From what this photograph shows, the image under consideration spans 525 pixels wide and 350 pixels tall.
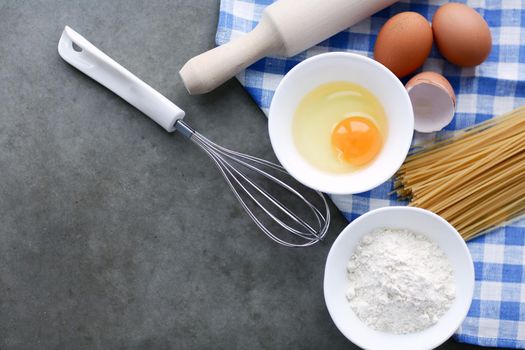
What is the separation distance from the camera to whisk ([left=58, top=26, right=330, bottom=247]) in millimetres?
1084

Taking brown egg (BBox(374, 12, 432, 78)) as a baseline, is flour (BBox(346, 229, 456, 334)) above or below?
below

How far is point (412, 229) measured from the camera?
102 centimetres

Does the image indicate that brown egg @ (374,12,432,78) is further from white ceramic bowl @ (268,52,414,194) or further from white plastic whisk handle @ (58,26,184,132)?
white plastic whisk handle @ (58,26,184,132)

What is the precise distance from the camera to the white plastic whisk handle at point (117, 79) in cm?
108

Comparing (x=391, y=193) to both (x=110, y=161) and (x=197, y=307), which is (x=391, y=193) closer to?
(x=197, y=307)

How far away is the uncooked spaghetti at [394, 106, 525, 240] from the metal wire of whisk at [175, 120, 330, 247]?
0.54 ft

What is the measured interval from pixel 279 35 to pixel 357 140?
228 mm

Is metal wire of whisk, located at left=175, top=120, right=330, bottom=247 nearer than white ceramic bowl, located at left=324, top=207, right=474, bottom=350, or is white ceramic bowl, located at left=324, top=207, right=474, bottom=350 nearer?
white ceramic bowl, located at left=324, top=207, right=474, bottom=350

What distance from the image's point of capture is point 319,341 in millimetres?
1127

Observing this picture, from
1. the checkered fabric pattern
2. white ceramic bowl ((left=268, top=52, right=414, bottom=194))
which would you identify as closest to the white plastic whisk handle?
white ceramic bowl ((left=268, top=52, right=414, bottom=194))

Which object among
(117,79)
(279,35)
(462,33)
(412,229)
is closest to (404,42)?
(462,33)

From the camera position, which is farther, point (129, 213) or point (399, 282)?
point (129, 213)

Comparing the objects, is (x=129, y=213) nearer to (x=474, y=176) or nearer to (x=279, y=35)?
(x=279, y=35)

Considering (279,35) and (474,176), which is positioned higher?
(279,35)
